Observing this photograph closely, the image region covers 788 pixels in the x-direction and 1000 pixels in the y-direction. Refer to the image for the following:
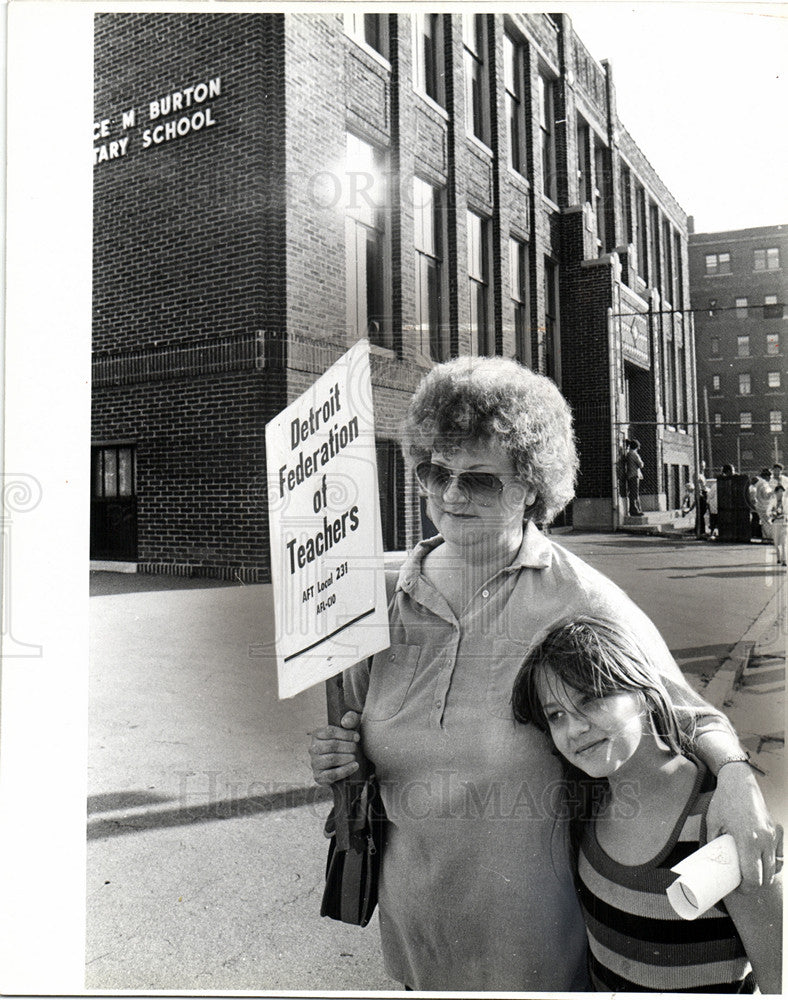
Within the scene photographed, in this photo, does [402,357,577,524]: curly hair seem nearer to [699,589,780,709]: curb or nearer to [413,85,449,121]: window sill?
[699,589,780,709]: curb

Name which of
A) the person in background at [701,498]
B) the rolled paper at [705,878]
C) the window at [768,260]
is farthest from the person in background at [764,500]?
the rolled paper at [705,878]

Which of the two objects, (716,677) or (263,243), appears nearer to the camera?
(716,677)

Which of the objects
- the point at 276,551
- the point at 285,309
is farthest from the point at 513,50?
the point at 276,551

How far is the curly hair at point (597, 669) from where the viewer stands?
1703 millimetres

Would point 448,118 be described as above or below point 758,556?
above

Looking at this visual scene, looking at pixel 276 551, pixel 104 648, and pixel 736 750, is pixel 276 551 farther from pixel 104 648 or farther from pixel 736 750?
pixel 736 750

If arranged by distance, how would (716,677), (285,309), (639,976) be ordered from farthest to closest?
(285,309) → (716,677) → (639,976)

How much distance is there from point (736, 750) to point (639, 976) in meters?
0.59

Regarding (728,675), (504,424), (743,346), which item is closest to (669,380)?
(743,346)

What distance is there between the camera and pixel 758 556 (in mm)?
1952

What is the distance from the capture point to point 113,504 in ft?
6.66

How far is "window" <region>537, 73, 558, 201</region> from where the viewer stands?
2.04 m

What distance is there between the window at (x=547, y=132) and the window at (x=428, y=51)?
305mm

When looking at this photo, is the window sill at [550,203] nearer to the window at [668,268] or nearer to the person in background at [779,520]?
the window at [668,268]
